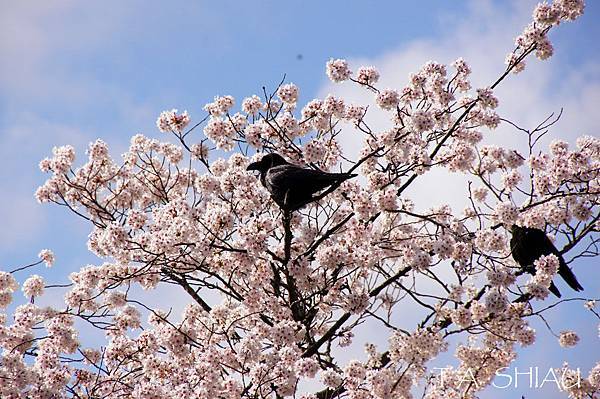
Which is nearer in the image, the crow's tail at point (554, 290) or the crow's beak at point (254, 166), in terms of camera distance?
the crow's beak at point (254, 166)

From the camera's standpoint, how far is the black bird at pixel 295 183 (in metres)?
8.15

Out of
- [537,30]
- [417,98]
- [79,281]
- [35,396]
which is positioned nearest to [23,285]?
[79,281]

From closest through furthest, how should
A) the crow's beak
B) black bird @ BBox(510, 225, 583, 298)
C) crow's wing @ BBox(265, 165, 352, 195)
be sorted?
crow's wing @ BBox(265, 165, 352, 195) < the crow's beak < black bird @ BBox(510, 225, 583, 298)

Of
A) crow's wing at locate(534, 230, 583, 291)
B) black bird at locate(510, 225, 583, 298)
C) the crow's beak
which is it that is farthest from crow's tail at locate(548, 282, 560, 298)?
the crow's beak

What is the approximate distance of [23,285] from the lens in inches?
401

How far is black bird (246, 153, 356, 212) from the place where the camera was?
815 cm

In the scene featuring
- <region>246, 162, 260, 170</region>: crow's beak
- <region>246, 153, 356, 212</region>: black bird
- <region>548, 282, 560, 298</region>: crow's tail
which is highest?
<region>246, 162, 260, 170</region>: crow's beak

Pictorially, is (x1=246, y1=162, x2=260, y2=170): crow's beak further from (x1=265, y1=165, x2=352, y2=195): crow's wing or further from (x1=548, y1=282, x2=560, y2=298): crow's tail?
(x1=548, y1=282, x2=560, y2=298): crow's tail

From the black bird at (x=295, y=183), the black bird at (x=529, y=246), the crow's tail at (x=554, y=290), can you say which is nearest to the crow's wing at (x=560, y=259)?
the black bird at (x=529, y=246)

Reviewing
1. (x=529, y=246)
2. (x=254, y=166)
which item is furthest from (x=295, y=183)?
(x=529, y=246)

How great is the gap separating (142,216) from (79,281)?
179 centimetres

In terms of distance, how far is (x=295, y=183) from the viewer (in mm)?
8195

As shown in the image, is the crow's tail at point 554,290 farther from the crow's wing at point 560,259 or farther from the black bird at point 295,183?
the black bird at point 295,183

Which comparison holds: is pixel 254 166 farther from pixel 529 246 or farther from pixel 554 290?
pixel 554 290
